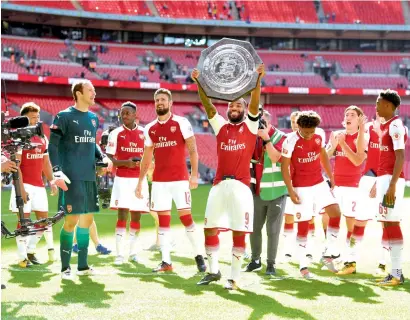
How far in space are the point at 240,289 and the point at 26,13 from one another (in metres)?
39.8

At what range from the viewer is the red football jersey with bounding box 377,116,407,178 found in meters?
7.37

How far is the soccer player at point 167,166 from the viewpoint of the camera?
8.30 meters

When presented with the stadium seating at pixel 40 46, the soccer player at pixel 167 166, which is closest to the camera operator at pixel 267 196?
the soccer player at pixel 167 166

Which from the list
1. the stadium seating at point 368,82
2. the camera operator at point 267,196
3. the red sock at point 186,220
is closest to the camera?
the camera operator at point 267,196

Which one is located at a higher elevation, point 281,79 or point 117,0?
point 117,0

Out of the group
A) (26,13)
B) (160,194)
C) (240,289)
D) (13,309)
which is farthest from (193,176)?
(26,13)

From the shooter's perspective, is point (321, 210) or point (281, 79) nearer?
point (321, 210)

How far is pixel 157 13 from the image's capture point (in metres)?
47.5

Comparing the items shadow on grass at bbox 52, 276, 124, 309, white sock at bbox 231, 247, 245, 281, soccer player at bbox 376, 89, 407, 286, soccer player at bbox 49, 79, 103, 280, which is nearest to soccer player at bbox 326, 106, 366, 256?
soccer player at bbox 376, 89, 407, 286

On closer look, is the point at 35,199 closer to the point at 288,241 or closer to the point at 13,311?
the point at 13,311

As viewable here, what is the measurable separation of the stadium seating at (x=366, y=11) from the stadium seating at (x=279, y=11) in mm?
1610

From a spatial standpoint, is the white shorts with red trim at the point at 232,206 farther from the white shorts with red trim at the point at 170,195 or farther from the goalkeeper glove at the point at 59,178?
the goalkeeper glove at the point at 59,178

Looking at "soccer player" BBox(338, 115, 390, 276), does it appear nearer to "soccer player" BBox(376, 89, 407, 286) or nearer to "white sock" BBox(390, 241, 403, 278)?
"soccer player" BBox(376, 89, 407, 286)

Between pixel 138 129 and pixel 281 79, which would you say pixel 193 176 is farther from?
pixel 281 79
